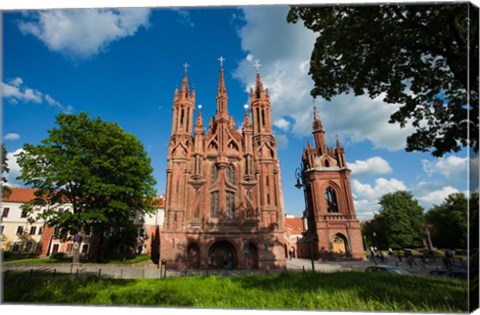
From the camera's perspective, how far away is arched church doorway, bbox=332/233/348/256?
28312mm

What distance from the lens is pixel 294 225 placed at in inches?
2190

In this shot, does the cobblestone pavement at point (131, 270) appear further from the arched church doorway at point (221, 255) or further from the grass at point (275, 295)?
the grass at point (275, 295)

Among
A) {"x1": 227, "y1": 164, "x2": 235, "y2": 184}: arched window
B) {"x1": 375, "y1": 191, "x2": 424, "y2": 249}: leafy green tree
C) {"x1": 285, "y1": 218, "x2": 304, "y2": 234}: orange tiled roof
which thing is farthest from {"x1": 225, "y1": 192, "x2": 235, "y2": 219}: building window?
{"x1": 285, "y1": 218, "x2": 304, "y2": 234}: orange tiled roof

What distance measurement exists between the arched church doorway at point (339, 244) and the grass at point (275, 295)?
22.0m

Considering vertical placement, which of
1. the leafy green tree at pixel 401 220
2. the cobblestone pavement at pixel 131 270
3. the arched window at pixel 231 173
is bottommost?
the cobblestone pavement at pixel 131 270

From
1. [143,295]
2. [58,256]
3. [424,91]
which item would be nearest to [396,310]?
[424,91]

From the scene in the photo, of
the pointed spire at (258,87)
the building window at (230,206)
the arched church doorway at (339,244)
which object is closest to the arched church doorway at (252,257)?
the building window at (230,206)

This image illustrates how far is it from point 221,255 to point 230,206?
4884mm

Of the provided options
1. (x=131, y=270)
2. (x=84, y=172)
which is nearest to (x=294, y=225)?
(x=131, y=270)

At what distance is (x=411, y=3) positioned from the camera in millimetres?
6711

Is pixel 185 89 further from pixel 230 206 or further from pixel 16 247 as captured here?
pixel 16 247

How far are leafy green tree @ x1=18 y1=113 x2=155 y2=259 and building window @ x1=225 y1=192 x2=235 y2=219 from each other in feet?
27.9

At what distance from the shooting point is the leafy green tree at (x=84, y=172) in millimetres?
18703

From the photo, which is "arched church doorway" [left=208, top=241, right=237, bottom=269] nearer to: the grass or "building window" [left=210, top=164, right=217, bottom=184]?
"building window" [left=210, top=164, right=217, bottom=184]
